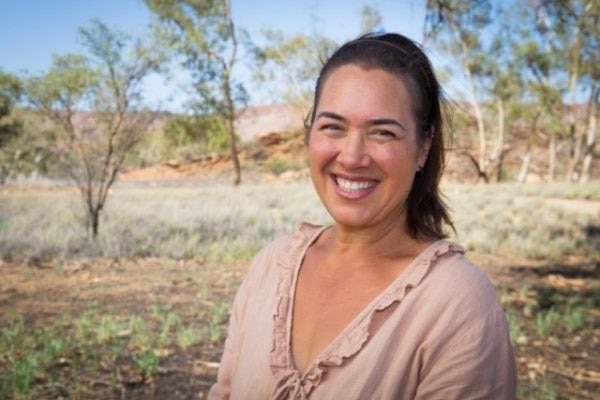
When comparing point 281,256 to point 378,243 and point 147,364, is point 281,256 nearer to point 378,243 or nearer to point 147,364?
point 378,243

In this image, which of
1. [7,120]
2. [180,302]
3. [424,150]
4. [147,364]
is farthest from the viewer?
[7,120]

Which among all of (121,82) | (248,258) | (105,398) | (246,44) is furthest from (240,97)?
(105,398)

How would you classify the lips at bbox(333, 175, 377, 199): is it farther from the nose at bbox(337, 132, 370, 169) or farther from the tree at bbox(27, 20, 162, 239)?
the tree at bbox(27, 20, 162, 239)

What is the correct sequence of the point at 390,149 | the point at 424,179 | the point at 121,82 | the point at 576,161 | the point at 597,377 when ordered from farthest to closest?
the point at 576,161 → the point at 121,82 → the point at 597,377 → the point at 424,179 → the point at 390,149

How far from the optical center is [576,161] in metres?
28.7

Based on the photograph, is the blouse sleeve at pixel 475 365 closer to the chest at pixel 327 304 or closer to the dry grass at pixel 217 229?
the chest at pixel 327 304

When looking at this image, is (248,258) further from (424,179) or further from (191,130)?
(191,130)

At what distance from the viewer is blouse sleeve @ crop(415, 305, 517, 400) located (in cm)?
123

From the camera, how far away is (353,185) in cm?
159

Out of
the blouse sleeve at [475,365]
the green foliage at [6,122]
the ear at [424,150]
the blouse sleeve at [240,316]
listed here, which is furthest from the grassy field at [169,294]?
the green foliage at [6,122]

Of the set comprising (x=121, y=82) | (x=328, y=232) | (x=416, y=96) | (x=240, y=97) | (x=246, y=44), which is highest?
(x=246, y=44)

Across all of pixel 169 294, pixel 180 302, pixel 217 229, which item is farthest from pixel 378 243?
pixel 217 229

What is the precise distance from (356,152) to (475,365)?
2.20ft

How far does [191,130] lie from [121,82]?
14.1 meters
